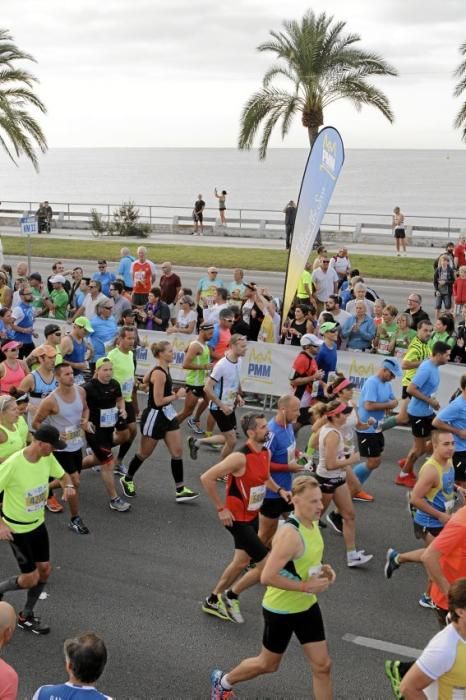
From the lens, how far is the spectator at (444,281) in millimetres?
19500

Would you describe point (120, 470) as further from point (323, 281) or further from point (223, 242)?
point (223, 242)

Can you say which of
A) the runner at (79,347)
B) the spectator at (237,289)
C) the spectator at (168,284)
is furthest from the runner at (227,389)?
the spectator at (168,284)

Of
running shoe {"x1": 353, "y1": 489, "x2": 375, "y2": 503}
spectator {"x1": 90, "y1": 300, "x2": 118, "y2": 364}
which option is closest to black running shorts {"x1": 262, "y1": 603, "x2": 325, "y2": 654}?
running shoe {"x1": 353, "y1": 489, "x2": 375, "y2": 503}

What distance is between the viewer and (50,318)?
1633 centimetres

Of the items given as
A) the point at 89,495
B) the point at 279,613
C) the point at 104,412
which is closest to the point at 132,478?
A: the point at 89,495

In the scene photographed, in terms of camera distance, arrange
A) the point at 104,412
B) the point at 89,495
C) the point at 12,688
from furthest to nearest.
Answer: the point at 89,495, the point at 104,412, the point at 12,688

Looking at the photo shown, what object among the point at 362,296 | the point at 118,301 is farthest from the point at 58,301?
the point at 362,296

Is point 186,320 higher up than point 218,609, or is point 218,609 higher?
point 186,320

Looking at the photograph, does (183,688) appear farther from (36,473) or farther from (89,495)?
(89,495)

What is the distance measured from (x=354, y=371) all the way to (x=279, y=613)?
822 cm

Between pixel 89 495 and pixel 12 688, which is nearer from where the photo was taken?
pixel 12 688

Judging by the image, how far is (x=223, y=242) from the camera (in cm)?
3638

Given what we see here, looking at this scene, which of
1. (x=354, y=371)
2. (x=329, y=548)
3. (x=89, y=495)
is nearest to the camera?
(x=329, y=548)

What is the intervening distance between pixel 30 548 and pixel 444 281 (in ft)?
47.1
